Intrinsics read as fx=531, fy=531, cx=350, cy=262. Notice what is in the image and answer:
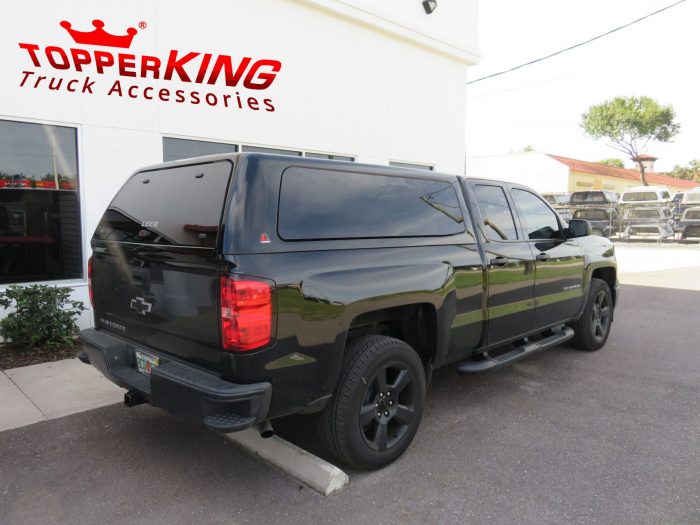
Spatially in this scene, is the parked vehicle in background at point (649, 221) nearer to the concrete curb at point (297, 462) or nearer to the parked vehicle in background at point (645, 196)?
the parked vehicle in background at point (645, 196)

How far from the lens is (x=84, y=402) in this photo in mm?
4492

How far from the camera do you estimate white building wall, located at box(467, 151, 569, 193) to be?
38.5 meters

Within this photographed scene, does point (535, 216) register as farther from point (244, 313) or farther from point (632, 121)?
point (632, 121)

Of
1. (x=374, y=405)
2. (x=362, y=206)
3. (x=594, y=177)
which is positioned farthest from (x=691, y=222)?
(x=374, y=405)

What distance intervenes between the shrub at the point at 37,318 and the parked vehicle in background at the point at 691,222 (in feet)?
77.4

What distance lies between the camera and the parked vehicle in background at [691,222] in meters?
21.9

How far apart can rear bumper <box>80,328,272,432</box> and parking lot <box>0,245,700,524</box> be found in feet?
2.00

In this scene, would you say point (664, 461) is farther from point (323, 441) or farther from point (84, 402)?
point (84, 402)

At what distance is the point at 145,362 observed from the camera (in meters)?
3.29

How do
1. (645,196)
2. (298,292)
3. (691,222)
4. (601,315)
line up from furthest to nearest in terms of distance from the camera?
1. (645,196)
2. (691,222)
3. (601,315)
4. (298,292)

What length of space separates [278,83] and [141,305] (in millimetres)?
5957

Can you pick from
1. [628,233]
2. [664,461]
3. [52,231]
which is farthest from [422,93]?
[628,233]

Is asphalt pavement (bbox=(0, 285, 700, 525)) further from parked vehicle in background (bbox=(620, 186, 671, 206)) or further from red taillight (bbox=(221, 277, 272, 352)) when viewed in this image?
parked vehicle in background (bbox=(620, 186, 671, 206))

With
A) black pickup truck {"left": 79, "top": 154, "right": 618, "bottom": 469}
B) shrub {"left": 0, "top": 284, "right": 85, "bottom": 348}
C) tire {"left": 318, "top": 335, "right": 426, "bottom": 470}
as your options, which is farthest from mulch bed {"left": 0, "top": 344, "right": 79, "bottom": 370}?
tire {"left": 318, "top": 335, "right": 426, "bottom": 470}
